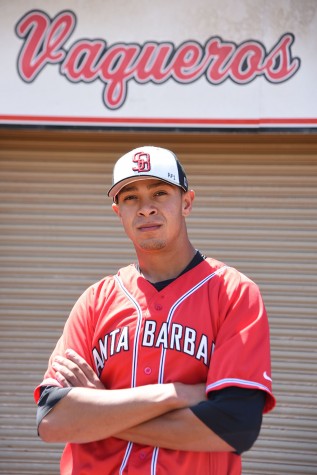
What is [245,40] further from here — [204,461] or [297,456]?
[204,461]

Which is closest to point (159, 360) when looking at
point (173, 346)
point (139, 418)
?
point (173, 346)

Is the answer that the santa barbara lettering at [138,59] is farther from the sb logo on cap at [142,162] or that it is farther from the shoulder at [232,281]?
the shoulder at [232,281]

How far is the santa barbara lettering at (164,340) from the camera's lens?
249 centimetres

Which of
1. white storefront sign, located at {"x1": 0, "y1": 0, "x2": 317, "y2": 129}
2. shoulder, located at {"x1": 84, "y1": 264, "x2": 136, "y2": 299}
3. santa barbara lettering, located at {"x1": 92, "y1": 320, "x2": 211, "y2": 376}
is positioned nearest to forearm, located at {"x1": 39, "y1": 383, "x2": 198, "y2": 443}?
santa barbara lettering, located at {"x1": 92, "y1": 320, "x2": 211, "y2": 376}

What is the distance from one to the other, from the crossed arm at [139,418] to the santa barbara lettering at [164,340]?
12 centimetres

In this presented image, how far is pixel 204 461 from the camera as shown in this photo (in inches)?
94.9

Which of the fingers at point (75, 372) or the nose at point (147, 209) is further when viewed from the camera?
the nose at point (147, 209)

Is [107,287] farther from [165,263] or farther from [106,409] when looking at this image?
[106,409]

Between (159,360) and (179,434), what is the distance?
0.25m

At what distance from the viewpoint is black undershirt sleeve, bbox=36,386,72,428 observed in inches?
99.3

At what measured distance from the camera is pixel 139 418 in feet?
7.85

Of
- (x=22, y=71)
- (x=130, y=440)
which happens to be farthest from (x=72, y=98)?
(x=130, y=440)

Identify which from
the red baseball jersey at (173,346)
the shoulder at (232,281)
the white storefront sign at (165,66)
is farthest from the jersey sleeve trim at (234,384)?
the white storefront sign at (165,66)

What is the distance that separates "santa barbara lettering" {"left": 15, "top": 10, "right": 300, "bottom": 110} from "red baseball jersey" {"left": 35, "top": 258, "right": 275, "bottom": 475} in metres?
2.92
